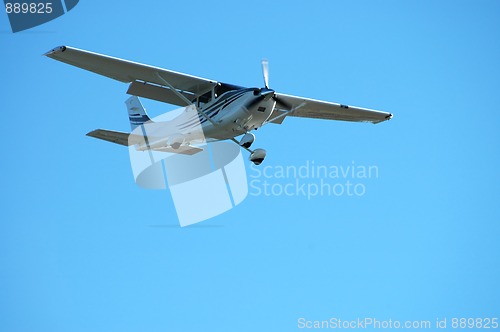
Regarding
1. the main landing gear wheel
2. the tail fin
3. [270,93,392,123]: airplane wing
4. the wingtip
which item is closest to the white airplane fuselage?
the main landing gear wheel

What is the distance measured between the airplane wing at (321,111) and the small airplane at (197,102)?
0.03 metres

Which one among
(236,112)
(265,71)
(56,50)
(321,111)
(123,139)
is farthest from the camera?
(321,111)

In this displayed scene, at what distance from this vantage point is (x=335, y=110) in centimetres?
2161

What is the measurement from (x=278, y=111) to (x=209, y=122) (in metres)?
2.94

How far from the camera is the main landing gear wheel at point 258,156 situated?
18141 mm

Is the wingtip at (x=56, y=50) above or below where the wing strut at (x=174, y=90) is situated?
above

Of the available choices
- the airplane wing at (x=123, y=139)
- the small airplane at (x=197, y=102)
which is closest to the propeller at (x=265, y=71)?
the small airplane at (x=197, y=102)

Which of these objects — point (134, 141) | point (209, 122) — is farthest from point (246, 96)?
point (134, 141)

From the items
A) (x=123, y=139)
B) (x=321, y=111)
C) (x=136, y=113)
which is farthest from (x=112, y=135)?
(x=321, y=111)

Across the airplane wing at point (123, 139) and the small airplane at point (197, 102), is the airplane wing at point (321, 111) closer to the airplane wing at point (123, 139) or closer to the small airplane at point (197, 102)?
the small airplane at point (197, 102)

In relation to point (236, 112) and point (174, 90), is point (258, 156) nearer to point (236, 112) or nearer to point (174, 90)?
point (236, 112)

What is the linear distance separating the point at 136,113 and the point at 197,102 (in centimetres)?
401

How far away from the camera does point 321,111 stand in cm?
2166

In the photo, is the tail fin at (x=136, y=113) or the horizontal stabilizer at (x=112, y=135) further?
the tail fin at (x=136, y=113)
